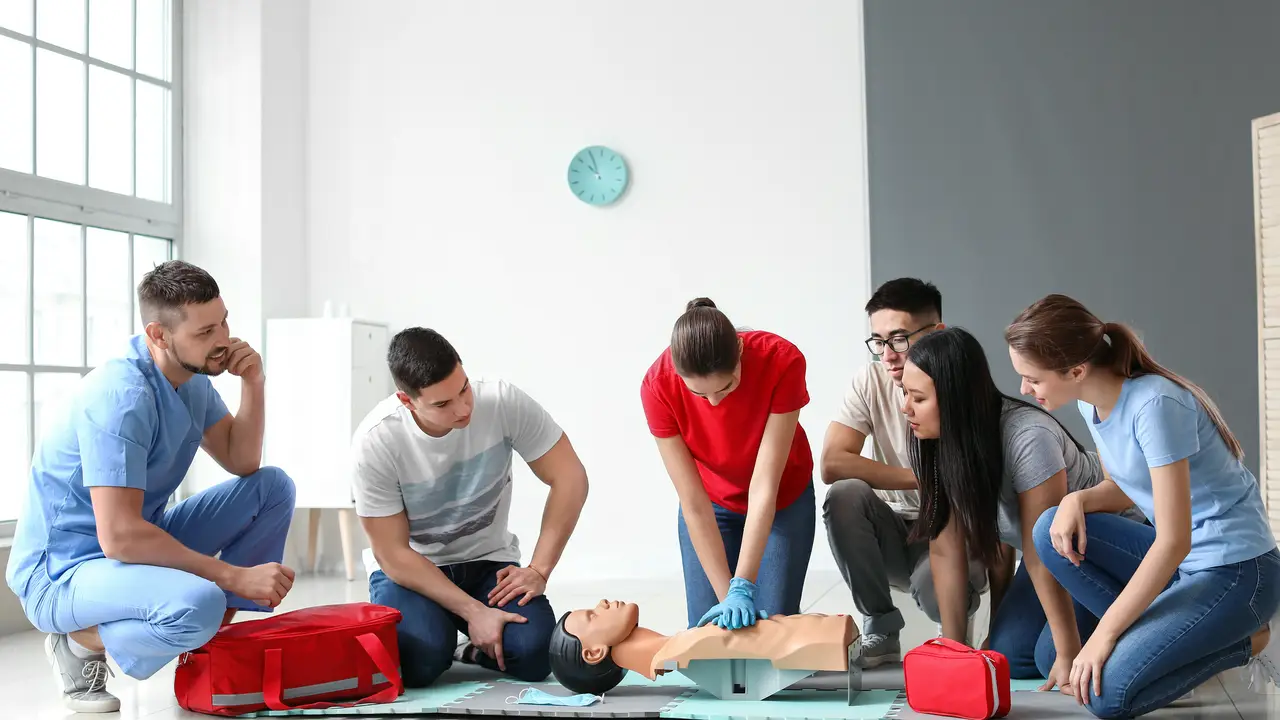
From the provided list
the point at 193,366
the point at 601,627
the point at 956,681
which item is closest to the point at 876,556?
the point at 956,681

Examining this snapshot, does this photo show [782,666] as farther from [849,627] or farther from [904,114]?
[904,114]

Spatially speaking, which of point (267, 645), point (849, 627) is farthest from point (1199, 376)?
point (267, 645)

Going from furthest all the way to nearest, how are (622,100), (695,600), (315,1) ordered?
(315,1)
(622,100)
(695,600)

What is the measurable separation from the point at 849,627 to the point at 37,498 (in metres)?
1.86

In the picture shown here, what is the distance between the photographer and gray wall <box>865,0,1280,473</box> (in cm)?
445

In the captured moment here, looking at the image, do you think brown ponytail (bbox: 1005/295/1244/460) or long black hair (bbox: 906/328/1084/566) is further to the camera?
long black hair (bbox: 906/328/1084/566)

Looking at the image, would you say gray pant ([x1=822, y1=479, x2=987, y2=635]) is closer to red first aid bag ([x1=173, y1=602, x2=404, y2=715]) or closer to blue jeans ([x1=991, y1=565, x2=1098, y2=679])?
blue jeans ([x1=991, y1=565, x2=1098, y2=679])

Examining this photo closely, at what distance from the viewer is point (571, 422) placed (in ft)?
17.1

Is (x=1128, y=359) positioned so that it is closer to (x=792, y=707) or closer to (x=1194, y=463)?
(x=1194, y=463)

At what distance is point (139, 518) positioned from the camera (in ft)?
8.28

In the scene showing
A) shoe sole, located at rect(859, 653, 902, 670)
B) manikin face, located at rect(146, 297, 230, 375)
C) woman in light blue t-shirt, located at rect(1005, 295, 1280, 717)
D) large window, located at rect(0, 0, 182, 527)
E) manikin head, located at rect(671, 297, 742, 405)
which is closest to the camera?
woman in light blue t-shirt, located at rect(1005, 295, 1280, 717)

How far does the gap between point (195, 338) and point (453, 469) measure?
26.8 inches

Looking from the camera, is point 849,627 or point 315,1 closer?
point 849,627

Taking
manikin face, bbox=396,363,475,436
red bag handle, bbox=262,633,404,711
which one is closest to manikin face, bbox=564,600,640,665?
red bag handle, bbox=262,633,404,711
